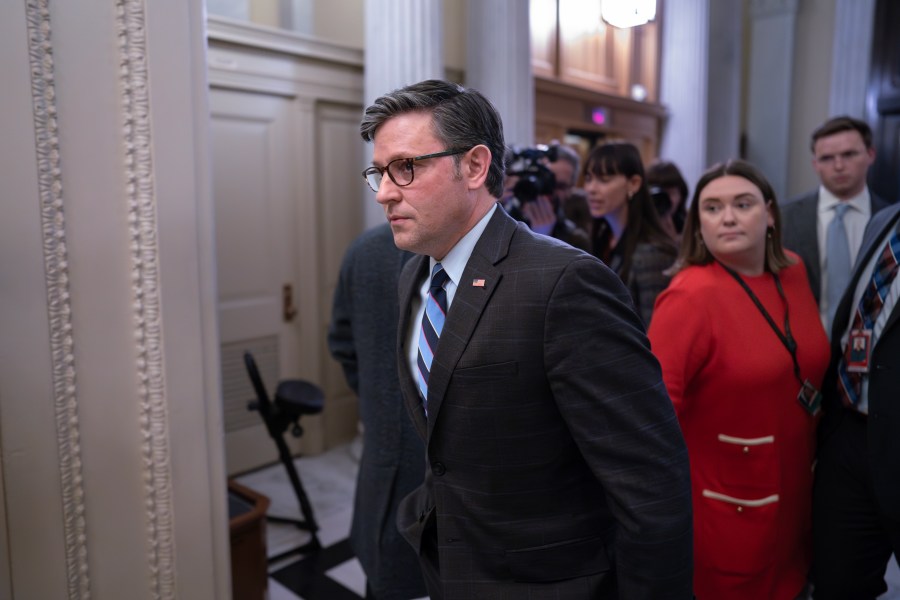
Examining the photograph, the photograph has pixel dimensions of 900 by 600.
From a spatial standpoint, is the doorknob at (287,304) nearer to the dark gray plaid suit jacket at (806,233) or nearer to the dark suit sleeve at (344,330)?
the dark suit sleeve at (344,330)

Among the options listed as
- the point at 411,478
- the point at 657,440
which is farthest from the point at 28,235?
the point at 657,440

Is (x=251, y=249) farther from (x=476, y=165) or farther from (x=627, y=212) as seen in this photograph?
(x=476, y=165)

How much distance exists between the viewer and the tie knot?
3.89 ft

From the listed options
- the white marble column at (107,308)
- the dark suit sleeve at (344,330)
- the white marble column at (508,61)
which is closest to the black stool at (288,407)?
the dark suit sleeve at (344,330)

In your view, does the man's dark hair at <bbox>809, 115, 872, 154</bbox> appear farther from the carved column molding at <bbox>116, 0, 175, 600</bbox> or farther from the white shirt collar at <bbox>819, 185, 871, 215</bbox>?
the carved column molding at <bbox>116, 0, 175, 600</bbox>

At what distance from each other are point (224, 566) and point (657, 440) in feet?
3.95

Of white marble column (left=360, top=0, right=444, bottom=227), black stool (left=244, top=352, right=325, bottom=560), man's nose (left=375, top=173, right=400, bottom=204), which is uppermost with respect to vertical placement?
white marble column (left=360, top=0, right=444, bottom=227)

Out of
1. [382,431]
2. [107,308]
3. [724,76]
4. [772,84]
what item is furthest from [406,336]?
[772,84]

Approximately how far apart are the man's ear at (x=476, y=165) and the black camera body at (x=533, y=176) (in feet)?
4.41

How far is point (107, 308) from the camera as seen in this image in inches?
57.1

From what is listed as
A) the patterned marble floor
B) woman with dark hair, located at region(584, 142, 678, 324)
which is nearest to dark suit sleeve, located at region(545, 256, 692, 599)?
woman with dark hair, located at region(584, 142, 678, 324)

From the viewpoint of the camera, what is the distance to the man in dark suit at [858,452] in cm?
162

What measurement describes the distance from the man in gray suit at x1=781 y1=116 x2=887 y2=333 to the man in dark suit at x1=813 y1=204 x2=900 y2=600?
739mm

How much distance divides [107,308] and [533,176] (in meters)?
1.53
